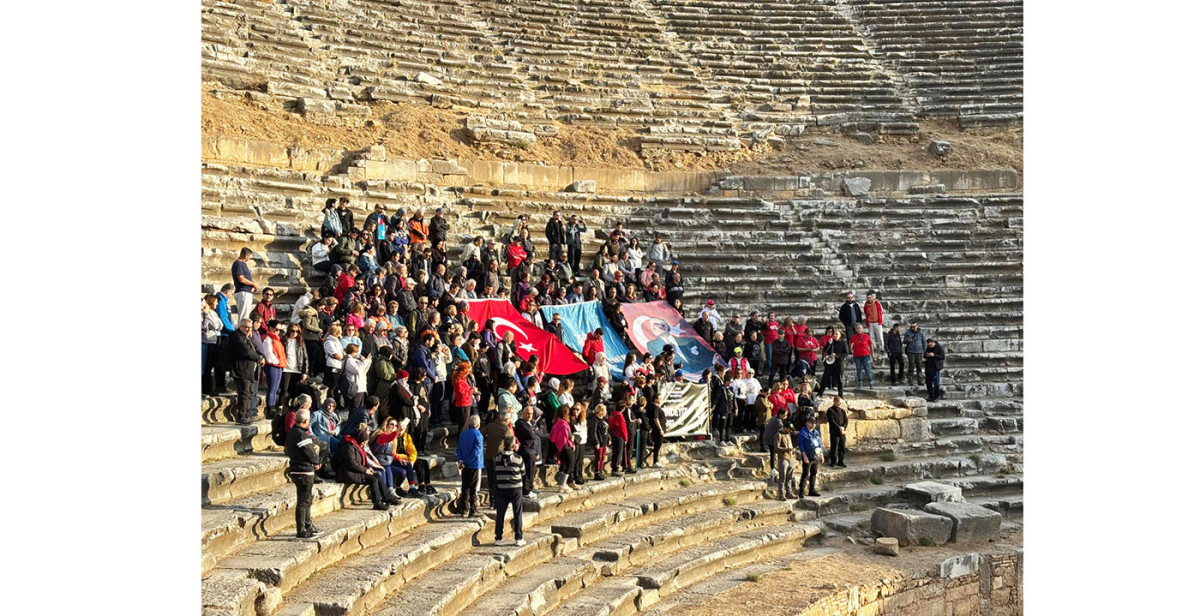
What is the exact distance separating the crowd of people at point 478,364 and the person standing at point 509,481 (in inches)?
0.9

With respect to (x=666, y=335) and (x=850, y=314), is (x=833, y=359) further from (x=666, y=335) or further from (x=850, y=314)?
(x=666, y=335)

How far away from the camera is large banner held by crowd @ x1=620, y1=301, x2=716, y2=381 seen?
18.7 meters

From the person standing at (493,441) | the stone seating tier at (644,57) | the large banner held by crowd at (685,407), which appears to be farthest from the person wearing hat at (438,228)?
the stone seating tier at (644,57)

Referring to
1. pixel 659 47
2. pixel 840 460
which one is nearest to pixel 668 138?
pixel 659 47

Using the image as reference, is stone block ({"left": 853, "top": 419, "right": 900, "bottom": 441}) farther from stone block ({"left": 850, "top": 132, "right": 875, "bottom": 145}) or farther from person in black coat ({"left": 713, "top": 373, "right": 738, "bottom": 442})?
stone block ({"left": 850, "top": 132, "right": 875, "bottom": 145})

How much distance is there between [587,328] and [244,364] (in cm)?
578

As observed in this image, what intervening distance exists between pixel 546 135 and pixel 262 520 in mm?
16021

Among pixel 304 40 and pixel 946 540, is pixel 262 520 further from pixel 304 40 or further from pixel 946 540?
pixel 304 40

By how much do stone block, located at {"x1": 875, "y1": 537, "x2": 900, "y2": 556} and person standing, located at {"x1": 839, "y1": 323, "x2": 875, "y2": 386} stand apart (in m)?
4.36

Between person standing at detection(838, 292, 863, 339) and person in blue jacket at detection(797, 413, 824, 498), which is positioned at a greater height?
person standing at detection(838, 292, 863, 339)

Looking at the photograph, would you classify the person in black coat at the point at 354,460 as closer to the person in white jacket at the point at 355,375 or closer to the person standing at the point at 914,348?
the person in white jacket at the point at 355,375

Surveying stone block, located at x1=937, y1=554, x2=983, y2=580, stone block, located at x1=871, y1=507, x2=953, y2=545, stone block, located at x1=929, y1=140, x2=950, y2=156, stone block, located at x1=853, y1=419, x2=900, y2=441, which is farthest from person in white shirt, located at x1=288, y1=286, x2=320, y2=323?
stone block, located at x1=929, y1=140, x2=950, y2=156

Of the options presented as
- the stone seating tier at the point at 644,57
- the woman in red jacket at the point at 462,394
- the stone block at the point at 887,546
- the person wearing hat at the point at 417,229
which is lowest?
the stone block at the point at 887,546

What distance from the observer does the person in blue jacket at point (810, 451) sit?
1720cm
